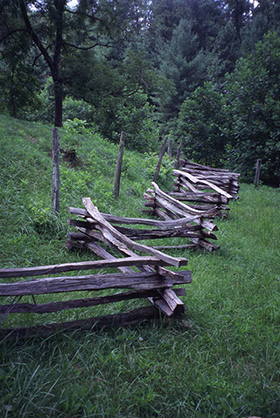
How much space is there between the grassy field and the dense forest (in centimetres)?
1135

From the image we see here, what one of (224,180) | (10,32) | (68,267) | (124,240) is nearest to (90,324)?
(68,267)

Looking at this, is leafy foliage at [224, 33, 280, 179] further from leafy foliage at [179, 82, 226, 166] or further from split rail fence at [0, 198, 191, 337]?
split rail fence at [0, 198, 191, 337]

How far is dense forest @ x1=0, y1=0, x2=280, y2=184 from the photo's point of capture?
13.5 m

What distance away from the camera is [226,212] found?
342 inches

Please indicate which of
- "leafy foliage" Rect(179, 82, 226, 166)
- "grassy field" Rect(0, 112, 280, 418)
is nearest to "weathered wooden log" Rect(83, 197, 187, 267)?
"grassy field" Rect(0, 112, 280, 418)

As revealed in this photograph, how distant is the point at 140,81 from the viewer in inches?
675

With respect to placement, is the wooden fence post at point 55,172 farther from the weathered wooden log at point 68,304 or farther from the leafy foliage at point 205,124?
the leafy foliage at point 205,124

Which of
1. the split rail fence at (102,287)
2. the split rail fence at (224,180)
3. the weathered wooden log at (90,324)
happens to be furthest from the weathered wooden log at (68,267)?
the split rail fence at (224,180)

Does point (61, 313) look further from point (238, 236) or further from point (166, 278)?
point (238, 236)

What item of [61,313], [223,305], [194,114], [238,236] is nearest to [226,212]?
[238,236]

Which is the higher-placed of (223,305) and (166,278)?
(166,278)

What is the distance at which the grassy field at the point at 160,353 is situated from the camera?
2.11m

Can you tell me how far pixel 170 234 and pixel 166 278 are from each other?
1.70 metres

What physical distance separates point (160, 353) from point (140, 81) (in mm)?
17186
